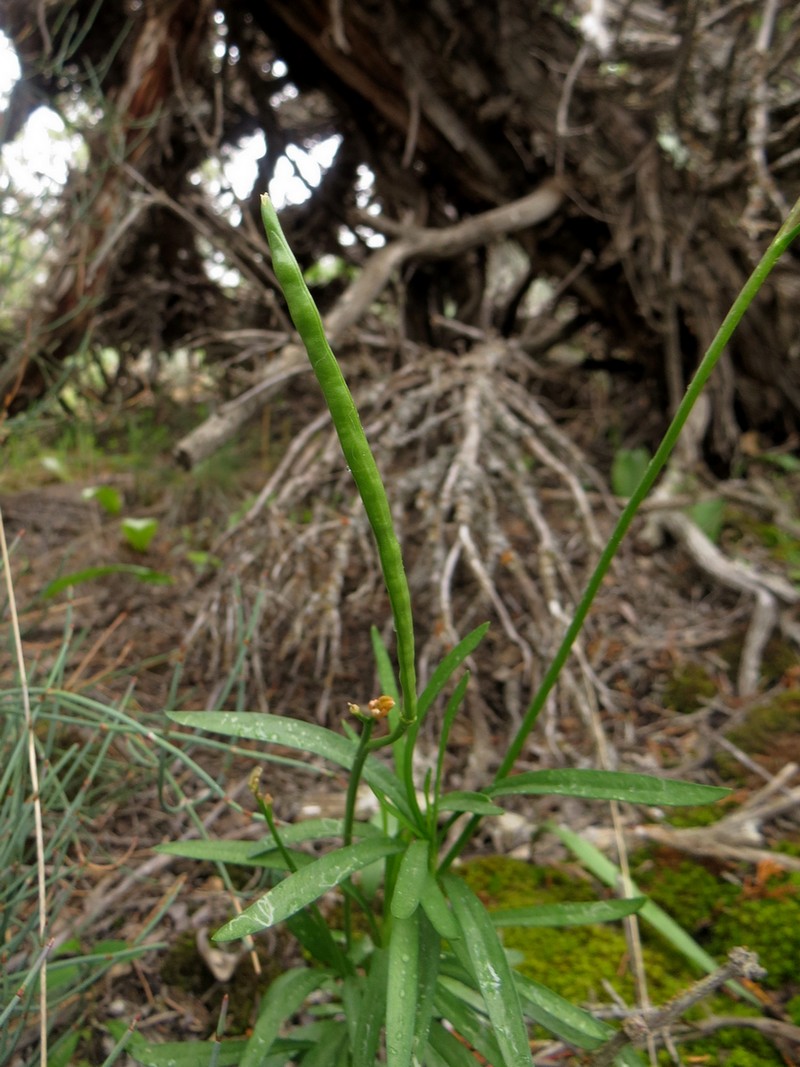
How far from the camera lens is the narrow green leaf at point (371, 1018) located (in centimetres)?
78

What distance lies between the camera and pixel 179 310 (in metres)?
3.46

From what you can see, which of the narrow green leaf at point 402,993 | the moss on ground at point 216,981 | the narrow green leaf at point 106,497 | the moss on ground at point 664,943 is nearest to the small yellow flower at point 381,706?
the narrow green leaf at point 402,993

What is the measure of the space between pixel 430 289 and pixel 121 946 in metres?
2.72

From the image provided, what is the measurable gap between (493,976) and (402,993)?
0.09 m

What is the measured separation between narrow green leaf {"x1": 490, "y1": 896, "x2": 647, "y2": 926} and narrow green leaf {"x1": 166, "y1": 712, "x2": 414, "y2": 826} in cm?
20

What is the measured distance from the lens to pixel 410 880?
2.51 ft

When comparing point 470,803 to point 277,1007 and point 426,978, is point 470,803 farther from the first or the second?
point 277,1007

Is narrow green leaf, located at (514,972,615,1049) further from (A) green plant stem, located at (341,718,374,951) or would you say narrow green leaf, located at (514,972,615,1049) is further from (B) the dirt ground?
(B) the dirt ground

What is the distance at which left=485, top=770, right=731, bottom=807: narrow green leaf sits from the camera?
74 centimetres

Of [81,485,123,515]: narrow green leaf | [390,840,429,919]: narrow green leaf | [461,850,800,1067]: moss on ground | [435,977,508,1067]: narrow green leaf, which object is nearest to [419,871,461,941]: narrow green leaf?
[390,840,429,919]: narrow green leaf

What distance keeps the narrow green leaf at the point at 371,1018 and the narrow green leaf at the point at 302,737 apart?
166 millimetres

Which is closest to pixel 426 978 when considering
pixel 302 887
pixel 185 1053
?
pixel 302 887

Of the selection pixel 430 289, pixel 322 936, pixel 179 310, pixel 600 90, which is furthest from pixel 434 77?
pixel 322 936

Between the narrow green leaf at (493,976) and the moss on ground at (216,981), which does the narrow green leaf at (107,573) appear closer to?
the moss on ground at (216,981)
